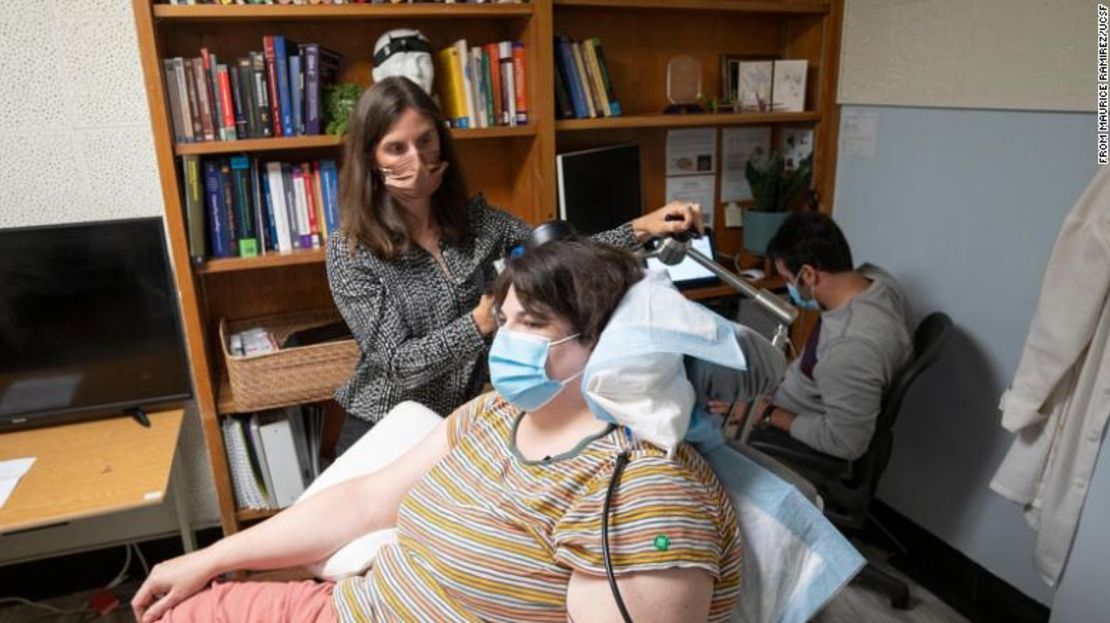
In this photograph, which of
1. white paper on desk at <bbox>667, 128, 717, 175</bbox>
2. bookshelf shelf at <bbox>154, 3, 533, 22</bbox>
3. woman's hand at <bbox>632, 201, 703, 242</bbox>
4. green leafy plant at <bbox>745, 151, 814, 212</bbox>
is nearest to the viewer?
woman's hand at <bbox>632, 201, 703, 242</bbox>

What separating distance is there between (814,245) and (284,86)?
4.97 ft

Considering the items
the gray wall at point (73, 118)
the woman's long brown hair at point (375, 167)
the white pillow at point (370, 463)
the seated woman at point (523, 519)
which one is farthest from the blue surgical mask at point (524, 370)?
the gray wall at point (73, 118)

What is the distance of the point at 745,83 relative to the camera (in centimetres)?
266

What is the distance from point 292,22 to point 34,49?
0.65 metres

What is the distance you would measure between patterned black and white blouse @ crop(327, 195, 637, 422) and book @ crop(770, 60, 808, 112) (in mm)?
1317

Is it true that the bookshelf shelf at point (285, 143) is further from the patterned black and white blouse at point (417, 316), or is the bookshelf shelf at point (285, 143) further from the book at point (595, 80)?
the patterned black and white blouse at point (417, 316)

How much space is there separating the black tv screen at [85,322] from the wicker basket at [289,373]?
170 mm

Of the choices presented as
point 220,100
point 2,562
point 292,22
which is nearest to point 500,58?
point 292,22

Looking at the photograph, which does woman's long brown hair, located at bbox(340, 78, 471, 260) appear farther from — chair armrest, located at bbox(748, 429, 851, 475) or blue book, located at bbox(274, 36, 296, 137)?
chair armrest, located at bbox(748, 429, 851, 475)

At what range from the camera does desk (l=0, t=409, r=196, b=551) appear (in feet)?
5.33

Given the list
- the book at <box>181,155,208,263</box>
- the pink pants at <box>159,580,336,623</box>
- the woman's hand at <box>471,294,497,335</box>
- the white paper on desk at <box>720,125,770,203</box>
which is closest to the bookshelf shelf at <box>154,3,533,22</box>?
the book at <box>181,155,208,263</box>

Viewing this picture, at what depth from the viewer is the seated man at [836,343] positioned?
1.90 m

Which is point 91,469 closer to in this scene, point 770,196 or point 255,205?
point 255,205

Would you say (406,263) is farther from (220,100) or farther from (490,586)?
(490,586)
